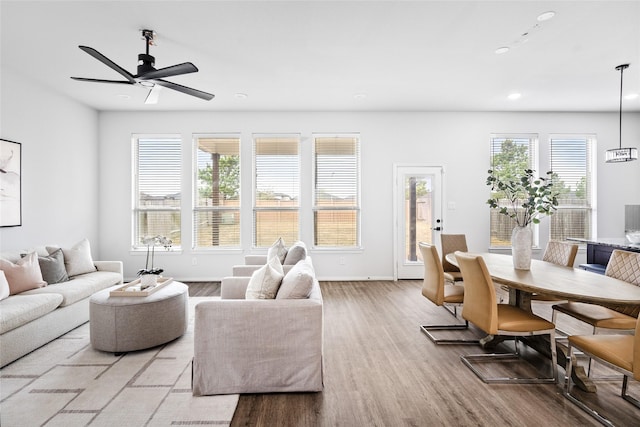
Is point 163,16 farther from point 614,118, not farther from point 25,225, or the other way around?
point 614,118

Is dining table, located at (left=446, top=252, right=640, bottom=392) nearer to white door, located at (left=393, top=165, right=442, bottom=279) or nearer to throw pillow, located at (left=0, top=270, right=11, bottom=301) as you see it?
white door, located at (left=393, top=165, right=442, bottom=279)

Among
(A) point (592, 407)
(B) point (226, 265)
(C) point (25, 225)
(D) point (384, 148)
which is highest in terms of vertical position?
(D) point (384, 148)

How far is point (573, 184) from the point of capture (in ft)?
19.5

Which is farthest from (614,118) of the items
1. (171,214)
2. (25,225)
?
(25,225)

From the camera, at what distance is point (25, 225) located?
4250 mm

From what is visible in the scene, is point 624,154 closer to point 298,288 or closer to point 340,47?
point 340,47

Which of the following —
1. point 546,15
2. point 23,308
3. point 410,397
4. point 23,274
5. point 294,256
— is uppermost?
point 546,15

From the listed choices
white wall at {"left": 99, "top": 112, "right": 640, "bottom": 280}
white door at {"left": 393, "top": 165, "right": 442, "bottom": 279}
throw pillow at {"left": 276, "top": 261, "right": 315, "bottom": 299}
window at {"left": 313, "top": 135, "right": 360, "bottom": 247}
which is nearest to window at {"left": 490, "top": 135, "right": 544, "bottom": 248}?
white wall at {"left": 99, "top": 112, "right": 640, "bottom": 280}

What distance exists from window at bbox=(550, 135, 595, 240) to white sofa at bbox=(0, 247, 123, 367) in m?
7.14

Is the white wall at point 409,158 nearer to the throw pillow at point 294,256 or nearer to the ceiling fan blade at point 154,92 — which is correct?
the throw pillow at point 294,256

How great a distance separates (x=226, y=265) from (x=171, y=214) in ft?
4.32

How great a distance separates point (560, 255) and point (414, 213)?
8.44 feet

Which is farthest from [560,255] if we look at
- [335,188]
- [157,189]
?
[157,189]

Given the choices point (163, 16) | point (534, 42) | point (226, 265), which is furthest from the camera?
point (226, 265)
